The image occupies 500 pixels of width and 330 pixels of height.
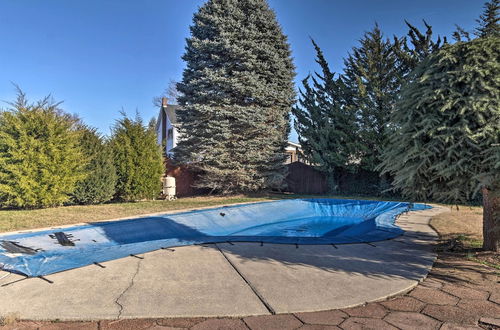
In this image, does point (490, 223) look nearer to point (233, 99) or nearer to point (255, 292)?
point (255, 292)

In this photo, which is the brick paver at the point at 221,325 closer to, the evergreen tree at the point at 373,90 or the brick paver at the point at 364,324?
the brick paver at the point at 364,324

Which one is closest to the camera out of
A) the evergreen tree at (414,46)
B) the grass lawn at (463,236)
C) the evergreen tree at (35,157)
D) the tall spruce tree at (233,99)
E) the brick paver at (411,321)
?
the brick paver at (411,321)

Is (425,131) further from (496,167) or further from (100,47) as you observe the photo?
(100,47)

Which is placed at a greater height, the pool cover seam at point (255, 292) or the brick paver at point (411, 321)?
the pool cover seam at point (255, 292)

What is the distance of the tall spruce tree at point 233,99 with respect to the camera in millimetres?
12828

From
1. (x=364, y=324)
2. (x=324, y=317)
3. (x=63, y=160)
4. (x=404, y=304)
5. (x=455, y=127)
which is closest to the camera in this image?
(x=364, y=324)

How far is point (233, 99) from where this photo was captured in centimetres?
1337

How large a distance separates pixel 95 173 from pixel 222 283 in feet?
25.4

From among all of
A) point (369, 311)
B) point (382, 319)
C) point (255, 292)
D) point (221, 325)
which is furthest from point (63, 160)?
point (382, 319)

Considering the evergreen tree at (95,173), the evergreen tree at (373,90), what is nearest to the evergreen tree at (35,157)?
the evergreen tree at (95,173)

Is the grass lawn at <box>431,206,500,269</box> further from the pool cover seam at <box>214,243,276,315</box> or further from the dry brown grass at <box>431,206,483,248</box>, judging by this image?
the pool cover seam at <box>214,243,276,315</box>

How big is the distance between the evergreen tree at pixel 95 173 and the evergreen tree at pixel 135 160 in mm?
484

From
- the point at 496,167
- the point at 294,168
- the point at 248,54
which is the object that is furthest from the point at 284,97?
the point at 496,167

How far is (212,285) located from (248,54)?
11913 mm
